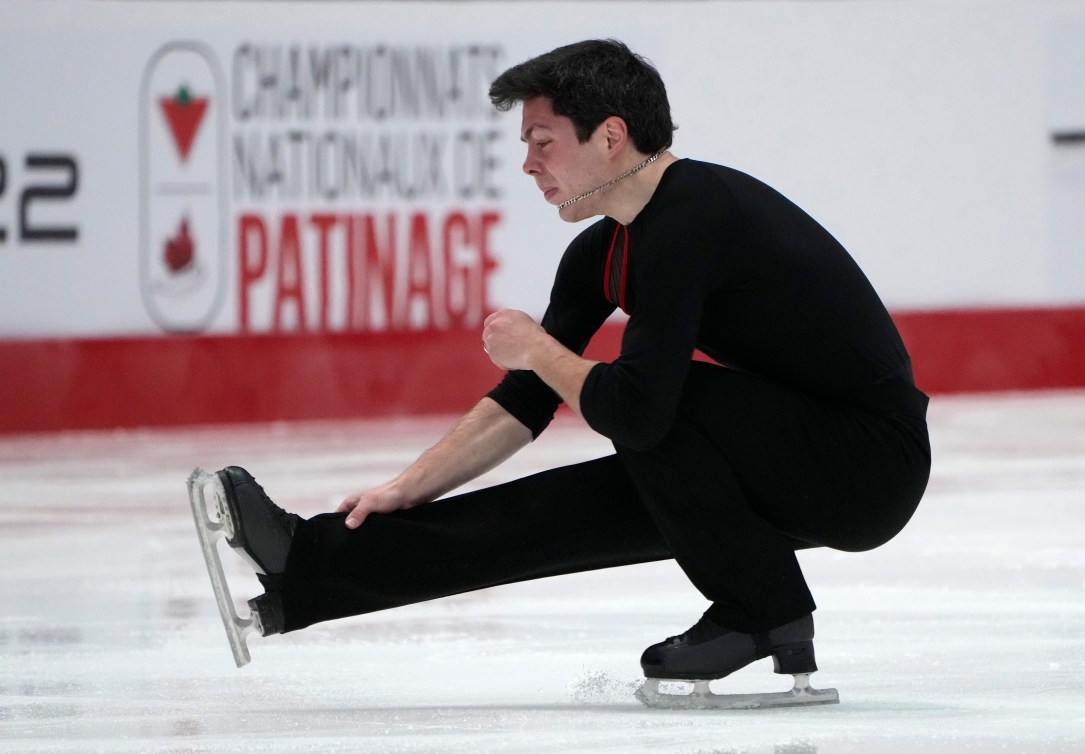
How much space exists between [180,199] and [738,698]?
398cm

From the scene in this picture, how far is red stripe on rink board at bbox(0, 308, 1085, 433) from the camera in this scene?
5.13 m

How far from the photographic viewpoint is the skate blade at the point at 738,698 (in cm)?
168

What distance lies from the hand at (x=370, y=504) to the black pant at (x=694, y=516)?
12mm

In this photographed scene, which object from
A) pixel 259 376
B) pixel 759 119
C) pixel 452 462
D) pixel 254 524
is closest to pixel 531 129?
pixel 452 462

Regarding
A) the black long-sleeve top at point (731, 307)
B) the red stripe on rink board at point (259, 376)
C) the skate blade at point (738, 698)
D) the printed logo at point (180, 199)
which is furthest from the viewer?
the printed logo at point (180, 199)

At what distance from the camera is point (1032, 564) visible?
2.68 m

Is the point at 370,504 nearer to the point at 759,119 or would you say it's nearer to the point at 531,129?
the point at 531,129

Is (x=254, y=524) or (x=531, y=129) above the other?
(x=531, y=129)

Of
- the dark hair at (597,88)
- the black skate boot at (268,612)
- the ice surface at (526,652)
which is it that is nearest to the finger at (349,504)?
the black skate boot at (268,612)

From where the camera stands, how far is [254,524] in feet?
5.43

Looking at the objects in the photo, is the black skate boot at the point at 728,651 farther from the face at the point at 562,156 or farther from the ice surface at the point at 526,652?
the face at the point at 562,156

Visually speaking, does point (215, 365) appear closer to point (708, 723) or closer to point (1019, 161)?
point (1019, 161)

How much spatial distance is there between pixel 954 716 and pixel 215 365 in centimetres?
397

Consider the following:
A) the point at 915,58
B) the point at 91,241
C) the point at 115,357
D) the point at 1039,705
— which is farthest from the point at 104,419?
the point at 1039,705
